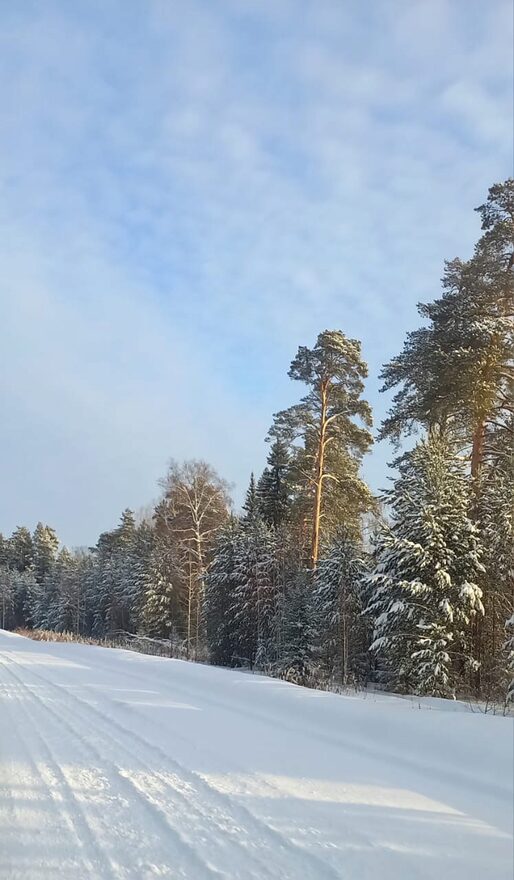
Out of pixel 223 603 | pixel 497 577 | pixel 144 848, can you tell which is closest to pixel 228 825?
pixel 144 848

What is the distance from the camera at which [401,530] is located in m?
17.1

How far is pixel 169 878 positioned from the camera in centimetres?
356

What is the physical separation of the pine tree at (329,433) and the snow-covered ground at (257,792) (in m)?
18.5

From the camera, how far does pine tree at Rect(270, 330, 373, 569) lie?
2608 centimetres

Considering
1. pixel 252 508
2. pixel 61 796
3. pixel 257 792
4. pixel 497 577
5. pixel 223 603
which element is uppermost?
pixel 252 508

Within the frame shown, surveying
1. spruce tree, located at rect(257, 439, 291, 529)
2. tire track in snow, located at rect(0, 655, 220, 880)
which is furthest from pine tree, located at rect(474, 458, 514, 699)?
spruce tree, located at rect(257, 439, 291, 529)

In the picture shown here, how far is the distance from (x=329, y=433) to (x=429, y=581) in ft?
39.2

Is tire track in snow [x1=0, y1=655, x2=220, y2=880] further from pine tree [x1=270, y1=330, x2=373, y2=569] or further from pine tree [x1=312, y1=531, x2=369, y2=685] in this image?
pine tree [x1=270, y1=330, x2=373, y2=569]

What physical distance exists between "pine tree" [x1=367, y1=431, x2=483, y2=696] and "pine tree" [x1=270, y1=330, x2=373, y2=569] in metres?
9.17

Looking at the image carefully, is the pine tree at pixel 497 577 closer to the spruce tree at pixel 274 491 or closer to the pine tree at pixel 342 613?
the pine tree at pixel 342 613

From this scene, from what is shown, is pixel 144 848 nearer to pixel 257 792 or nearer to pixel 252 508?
pixel 257 792

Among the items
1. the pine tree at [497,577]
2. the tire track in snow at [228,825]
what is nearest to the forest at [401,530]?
the pine tree at [497,577]

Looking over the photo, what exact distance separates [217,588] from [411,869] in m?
26.9

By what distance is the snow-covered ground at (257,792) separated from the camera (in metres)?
3.78
